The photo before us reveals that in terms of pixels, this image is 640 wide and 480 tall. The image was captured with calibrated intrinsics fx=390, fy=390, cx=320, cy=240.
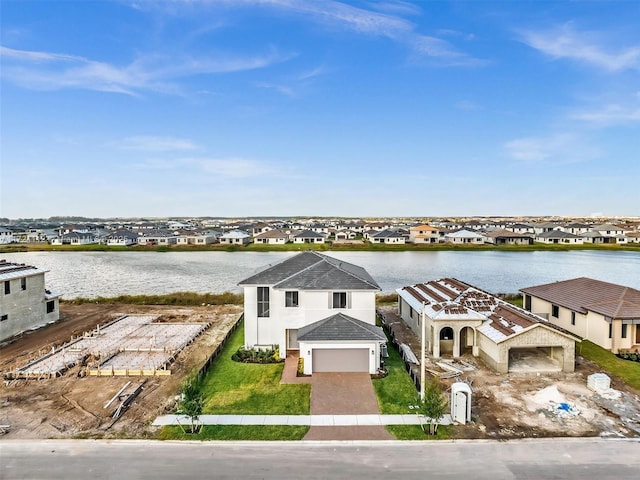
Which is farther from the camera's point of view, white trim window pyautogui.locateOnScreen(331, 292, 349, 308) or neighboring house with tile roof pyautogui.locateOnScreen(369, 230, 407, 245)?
neighboring house with tile roof pyautogui.locateOnScreen(369, 230, 407, 245)

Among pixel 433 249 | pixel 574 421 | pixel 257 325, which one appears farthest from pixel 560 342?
pixel 433 249

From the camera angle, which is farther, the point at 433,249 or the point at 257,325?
the point at 433,249

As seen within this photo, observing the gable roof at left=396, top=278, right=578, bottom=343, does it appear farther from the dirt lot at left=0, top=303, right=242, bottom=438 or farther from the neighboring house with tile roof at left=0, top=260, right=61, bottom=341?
the neighboring house with tile roof at left=0, top=260, right=61, bottom=341

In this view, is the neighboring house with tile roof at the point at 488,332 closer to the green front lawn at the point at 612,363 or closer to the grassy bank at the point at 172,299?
the green front lawn at the point at 612,363

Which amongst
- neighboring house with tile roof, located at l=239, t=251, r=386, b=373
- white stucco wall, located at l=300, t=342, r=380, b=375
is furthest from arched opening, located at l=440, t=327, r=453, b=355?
white stucco wall, located at l=300, t=342, r=380, b=375

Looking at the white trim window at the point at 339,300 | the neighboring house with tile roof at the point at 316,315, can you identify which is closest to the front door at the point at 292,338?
the neighboring house with tile roof at the point at 316,315

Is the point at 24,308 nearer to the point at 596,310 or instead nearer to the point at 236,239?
the point at 596,310

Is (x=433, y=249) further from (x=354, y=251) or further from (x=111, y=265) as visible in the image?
(x=111, y=265)
